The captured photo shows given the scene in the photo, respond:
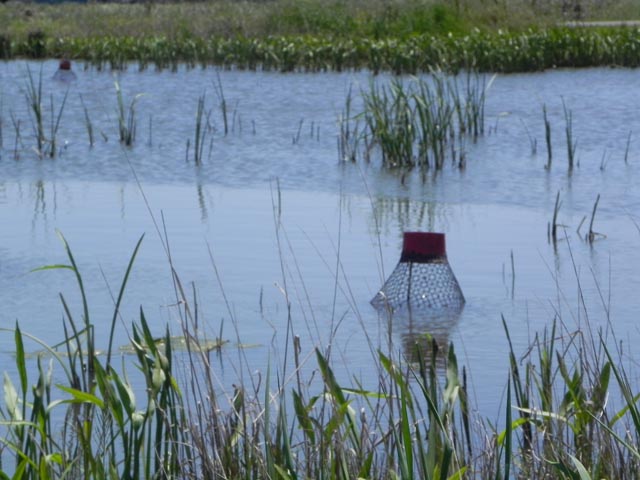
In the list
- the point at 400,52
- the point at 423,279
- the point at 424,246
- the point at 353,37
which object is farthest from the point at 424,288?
the point at 353,37

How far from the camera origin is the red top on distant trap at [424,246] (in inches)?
204

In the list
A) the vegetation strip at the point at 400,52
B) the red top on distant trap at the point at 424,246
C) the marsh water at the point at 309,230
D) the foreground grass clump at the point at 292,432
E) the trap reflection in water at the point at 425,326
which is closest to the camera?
the foreground grass clump at the point at 292,432

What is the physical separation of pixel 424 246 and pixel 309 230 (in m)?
1.93

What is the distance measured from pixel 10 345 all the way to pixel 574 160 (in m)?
6.74

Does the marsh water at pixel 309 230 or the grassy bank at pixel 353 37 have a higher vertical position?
the grassy bank at pixel 353 37

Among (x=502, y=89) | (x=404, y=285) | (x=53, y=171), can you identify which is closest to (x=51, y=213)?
(x=53, y=171)

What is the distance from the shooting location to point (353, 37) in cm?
2480

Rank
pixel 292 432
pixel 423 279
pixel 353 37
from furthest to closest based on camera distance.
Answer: pixel 353 37, pixel 423 279, pixel 292 432

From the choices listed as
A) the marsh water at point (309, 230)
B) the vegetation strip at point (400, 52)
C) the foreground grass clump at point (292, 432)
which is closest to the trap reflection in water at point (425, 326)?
the marsh water at point (309, 230)

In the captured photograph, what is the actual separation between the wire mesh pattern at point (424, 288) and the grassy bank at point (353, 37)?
1172 cm

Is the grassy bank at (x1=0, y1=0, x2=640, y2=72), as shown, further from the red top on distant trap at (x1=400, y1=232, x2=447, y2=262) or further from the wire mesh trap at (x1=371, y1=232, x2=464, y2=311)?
the red top on distant trap at (x1=400, y1=232, x2=447, y2=262)

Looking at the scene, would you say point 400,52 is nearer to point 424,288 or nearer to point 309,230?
point 309,230

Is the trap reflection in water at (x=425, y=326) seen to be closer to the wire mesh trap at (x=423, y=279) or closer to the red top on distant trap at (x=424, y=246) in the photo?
the wire mesh trap at (x=423, y=279)

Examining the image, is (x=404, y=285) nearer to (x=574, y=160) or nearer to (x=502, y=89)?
(x=574, y=160)
